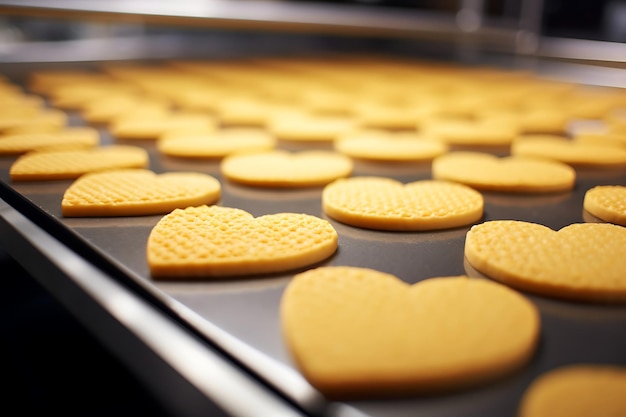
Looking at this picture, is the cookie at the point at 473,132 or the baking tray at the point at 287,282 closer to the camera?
the baking tray at the point at 287,282

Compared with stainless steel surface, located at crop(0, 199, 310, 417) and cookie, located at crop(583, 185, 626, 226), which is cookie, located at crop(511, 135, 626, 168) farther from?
stainless steel surface, located at crop(0, 199, 310, 417)

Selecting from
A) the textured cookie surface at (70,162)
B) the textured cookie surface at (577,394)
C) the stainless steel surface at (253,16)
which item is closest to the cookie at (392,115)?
the stainless steel surface at (253,16)

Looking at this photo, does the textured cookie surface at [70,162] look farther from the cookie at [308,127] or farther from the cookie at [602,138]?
the cookie at [602,138]

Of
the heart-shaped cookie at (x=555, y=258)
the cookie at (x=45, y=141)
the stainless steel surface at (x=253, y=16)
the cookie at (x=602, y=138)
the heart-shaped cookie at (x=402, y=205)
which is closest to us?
the heart-shaped cookie at (x=555, y=258)

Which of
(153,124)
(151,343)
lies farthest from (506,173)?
(153,124)

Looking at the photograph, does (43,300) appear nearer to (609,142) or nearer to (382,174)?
(382,174)

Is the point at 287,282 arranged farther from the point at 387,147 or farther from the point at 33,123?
the point at 33,123

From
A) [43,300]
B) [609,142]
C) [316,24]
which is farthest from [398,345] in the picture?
[316,24]
